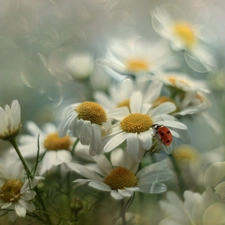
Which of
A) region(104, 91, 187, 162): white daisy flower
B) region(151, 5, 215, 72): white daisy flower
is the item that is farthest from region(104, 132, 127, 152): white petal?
region(151, 5, 215, 72): white daisy flower

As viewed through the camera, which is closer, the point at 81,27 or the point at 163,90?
the point at 163,90

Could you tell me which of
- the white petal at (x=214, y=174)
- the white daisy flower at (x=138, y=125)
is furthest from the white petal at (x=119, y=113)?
the white petal at (x=214, y=174)

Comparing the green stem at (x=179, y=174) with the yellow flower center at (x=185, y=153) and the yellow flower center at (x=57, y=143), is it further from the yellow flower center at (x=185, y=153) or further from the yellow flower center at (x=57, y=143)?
the yellow flower center at (x=57, y=143)

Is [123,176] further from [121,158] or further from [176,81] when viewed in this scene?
[176,81]

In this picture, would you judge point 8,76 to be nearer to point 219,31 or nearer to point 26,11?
point 26,11

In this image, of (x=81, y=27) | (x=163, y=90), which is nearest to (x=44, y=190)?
(x=163, y=90)

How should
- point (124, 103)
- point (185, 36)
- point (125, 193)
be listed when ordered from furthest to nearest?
1. point (185, 36)
2. point (124, 103)
3. point (125, 193)

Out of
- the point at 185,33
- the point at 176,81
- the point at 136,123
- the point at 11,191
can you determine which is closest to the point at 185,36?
the point at 185,33
